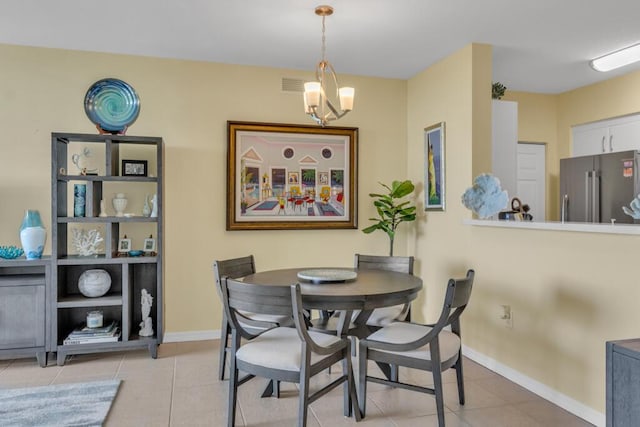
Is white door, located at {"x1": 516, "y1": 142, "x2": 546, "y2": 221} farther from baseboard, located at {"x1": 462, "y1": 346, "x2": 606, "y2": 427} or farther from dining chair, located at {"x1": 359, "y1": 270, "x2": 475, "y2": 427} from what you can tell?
dining chair, located at {"x1": 359, "y1": 270, "x2": 475, "y2": 427}

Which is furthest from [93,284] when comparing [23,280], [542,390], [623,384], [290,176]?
[623,384]

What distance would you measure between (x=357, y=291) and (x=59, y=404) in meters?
1.86

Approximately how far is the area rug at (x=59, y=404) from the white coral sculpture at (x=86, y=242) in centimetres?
104

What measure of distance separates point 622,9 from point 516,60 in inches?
42.6

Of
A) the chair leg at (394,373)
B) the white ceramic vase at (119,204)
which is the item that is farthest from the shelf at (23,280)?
the chair leg at (394,373)

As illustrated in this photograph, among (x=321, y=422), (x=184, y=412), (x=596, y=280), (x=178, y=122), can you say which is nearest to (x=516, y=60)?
(x=596, y=280)

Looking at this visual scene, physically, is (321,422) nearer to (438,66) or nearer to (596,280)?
(596,280)

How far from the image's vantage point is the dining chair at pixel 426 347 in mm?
2359

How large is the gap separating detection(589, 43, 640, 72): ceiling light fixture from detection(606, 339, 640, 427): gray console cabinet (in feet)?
9.43

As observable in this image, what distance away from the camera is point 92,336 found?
3480 mm

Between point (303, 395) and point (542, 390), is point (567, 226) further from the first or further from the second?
point (303, 395)

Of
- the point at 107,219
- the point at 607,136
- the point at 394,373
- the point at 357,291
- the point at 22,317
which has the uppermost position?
the point at 607,136

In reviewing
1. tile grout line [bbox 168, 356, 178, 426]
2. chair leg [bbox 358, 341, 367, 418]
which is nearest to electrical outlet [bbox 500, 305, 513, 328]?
chair leg [bbox 358, 341, 367, 418]

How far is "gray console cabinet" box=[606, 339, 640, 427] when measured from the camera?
1817 mm
